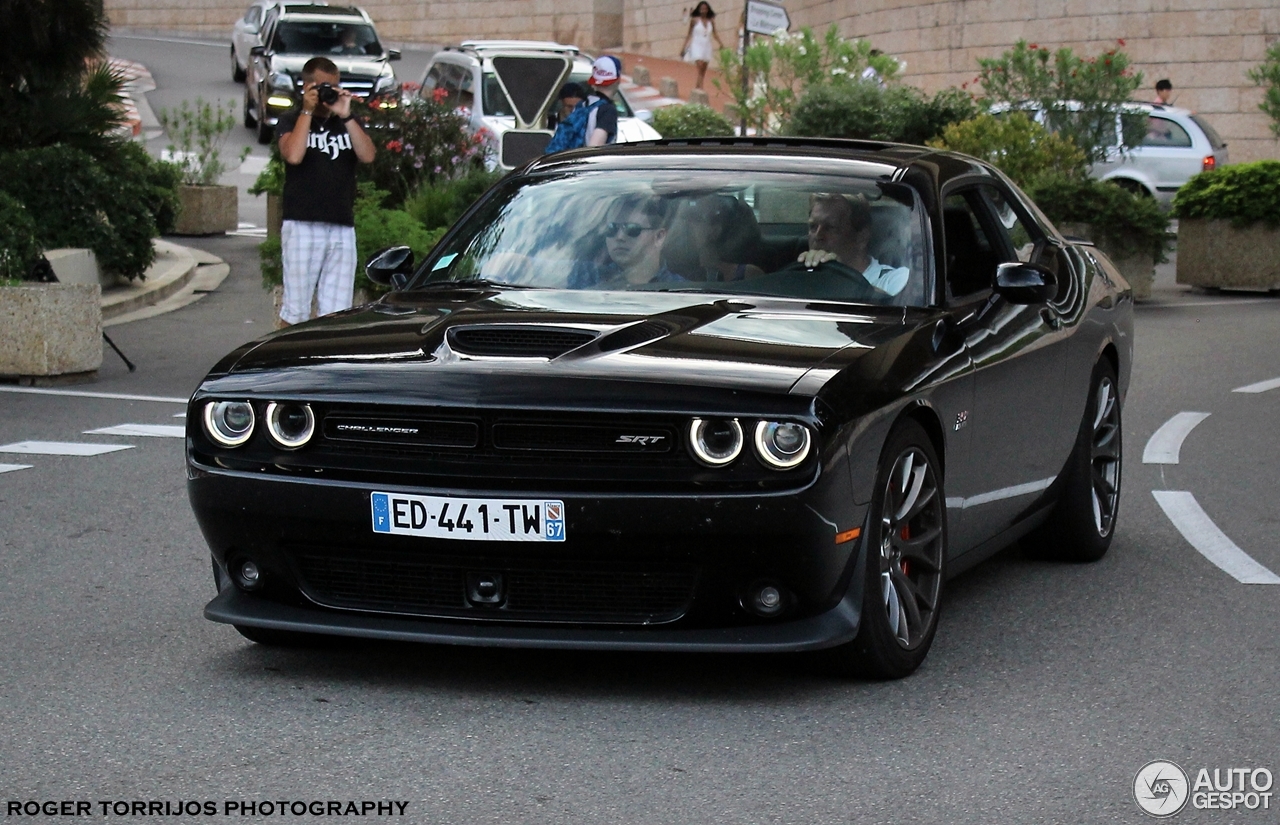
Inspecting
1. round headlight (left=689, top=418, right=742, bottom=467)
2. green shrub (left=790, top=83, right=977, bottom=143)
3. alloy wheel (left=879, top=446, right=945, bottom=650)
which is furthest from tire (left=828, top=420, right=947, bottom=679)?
green shrub (left=790, top=83, right=977, bottom=143)

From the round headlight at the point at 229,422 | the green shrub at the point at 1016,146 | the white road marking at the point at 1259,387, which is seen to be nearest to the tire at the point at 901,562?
the round headlight at the point at 229,422

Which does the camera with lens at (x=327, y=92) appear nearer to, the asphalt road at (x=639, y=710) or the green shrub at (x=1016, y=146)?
the asphalt road at (x=639, y=710)

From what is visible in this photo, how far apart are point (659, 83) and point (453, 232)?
131 feet

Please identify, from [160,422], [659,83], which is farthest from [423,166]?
[659,83]

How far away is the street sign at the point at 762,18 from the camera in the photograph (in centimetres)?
2322

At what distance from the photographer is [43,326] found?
43.0 ft

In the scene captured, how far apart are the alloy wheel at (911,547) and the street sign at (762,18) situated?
1777 cm

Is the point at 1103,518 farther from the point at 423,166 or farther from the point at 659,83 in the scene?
the point at 659,83

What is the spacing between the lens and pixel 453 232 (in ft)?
23.0

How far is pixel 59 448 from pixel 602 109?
6.39m

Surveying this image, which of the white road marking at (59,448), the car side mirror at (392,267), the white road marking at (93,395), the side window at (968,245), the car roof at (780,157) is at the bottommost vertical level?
the white road marking at (93,395)

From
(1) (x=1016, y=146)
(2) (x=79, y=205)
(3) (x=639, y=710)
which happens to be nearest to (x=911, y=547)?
(3) (x=639, y=710)

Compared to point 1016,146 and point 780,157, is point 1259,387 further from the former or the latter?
point 1016,146

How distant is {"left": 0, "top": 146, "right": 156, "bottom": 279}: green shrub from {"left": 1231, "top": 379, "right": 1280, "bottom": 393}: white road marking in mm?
9236
